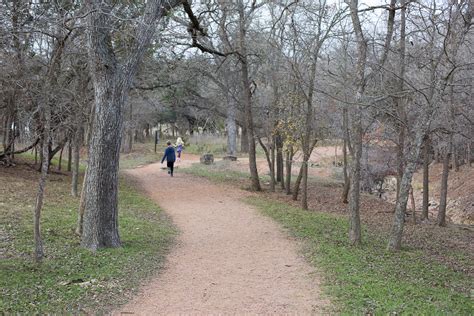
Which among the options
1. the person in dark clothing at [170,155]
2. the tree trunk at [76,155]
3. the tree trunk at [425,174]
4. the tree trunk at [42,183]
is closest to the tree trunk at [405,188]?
the tree trunk at [425,174]

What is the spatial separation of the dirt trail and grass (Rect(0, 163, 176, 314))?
1.20 ft

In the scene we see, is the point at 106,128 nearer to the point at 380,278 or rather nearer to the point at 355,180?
the point at 355,180

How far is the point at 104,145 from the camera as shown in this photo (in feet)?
28.0

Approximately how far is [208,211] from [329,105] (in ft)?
20.7

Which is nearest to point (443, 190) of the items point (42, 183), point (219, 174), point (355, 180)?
point (355, 180)

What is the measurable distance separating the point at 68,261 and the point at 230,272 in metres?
2.57

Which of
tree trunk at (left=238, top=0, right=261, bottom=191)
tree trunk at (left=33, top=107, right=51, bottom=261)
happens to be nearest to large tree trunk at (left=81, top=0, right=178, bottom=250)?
tree trunk at (left=33, top=107, right=51, bottom=261)

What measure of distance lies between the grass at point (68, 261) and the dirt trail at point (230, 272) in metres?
0.36

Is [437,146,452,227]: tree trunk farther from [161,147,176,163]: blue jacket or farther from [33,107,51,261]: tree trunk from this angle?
[161,147,176,163]: blue jacket

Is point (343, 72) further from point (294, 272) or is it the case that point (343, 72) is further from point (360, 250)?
point (294, 272)

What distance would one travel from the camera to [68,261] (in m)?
7.74

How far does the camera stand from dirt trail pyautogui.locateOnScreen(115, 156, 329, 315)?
6.18 m

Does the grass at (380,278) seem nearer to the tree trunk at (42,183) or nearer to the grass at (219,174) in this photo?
the tree trunk at (42,183)

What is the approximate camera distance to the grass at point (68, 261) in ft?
19.5
